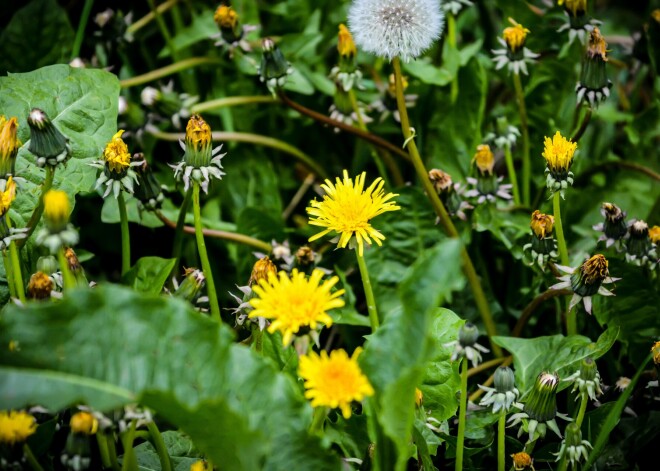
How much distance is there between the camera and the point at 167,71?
1551 mm

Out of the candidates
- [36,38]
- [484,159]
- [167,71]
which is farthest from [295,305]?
[36,38]

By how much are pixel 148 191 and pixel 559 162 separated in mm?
653

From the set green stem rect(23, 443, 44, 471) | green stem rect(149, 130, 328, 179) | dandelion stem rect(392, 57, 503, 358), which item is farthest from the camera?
green stem rect(149, 130, 328, 179)

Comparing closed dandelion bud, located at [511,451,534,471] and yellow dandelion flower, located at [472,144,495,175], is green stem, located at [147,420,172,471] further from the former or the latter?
yellow dandelion flower, located at [472,144,495,175]

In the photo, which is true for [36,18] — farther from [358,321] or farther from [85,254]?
[358,321]

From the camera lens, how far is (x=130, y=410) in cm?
90

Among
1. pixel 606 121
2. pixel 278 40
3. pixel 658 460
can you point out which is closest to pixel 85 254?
pixel 278 40

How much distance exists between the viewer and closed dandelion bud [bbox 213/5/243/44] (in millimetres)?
1394

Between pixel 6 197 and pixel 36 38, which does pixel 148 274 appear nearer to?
pixel 6 197

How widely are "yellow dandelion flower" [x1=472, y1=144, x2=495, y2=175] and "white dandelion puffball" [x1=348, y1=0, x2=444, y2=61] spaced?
0.23m

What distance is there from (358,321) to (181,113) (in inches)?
23.0

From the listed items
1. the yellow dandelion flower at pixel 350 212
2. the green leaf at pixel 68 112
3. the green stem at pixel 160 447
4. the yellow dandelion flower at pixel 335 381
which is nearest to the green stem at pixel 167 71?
the green leaf at pixel 68 112

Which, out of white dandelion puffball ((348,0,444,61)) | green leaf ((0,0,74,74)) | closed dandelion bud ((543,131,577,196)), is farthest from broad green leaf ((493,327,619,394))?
green leaf ((0,0,74,74))

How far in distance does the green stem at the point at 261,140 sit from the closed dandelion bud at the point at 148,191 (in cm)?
22
